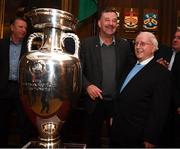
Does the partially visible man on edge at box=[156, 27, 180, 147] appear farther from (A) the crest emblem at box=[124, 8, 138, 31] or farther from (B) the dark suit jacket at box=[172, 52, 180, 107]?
(A) the crest emblem at box=[124, 8, 138, 31]

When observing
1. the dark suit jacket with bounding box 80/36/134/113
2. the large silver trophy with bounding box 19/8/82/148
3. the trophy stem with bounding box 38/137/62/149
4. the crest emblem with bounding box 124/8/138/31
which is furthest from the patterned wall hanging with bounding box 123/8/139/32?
the trophy stem with bounding box 38/137/62/149

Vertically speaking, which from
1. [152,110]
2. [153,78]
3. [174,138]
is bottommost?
[174,138]

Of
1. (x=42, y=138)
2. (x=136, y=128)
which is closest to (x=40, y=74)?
(x=42, y=138)

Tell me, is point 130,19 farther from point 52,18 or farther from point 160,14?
point 52,18

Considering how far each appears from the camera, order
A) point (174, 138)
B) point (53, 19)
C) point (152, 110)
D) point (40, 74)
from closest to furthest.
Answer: point (40, 74) → point (53, 19) → point (152, 110) → point (174, 138)

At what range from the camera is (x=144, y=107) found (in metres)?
2.12

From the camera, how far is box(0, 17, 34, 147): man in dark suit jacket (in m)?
2.83

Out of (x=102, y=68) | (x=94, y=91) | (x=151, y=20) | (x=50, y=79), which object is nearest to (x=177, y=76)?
(x=102, y=68)

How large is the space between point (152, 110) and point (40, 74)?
2.83 feet

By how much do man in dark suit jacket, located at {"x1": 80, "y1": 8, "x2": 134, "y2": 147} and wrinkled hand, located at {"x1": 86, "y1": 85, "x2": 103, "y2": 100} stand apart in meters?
0.10

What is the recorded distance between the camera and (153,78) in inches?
82.7

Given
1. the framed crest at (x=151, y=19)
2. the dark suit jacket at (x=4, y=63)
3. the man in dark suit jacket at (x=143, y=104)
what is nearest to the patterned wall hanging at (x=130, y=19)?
the framed crest at (x=151, y=19)

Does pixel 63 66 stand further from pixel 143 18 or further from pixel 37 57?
pixel 143 18

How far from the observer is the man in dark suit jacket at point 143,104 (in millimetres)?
2048
